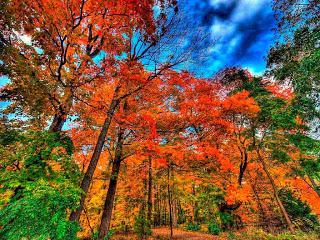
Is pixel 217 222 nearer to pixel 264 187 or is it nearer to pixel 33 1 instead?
pixel 264 187

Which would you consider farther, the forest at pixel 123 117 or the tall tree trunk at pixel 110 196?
the tall tree trunk at pixel 110 196

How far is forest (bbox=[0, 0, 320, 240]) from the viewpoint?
443cm

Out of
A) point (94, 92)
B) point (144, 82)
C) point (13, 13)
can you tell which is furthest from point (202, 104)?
point (13, 13)

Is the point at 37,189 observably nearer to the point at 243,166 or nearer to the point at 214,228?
the point at 243,166

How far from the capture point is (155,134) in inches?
355

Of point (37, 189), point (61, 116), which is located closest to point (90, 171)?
point (61, 116)

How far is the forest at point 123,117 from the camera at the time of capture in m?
4.43

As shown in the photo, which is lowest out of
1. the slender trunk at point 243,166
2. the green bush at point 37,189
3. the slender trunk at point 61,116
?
the green bush at point 37,189

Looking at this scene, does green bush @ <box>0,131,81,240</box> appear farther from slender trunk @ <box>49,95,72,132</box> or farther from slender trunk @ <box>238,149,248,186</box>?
slender trunk @ <box>238,149,248,186</box>

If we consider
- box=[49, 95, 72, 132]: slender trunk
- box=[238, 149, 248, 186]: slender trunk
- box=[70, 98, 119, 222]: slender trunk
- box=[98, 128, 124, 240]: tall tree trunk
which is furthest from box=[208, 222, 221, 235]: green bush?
box=[49, 95, 72, 132]: slender trunk

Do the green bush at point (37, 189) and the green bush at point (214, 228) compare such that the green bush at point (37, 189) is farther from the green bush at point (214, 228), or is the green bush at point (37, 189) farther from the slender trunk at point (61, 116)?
the green bush at point (214, 228)

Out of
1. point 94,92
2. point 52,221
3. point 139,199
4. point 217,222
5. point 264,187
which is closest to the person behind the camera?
point 52,221

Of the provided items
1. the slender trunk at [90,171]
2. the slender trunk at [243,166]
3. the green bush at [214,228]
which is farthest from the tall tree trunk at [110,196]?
the green bush at [214,228]

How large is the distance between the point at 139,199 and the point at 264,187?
34.5 feet
